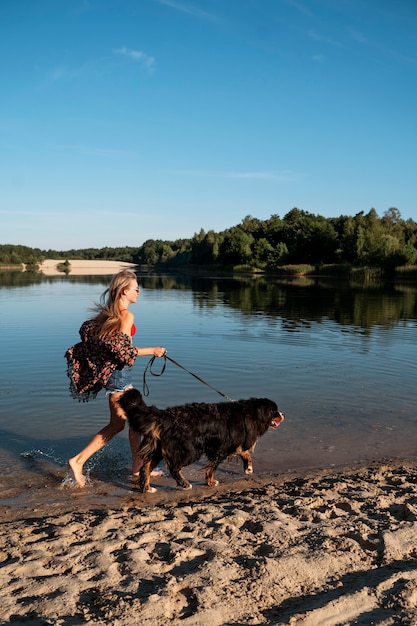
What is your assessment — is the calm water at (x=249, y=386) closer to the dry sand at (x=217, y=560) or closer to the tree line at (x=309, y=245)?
the dry sand at (x=217, y=560)

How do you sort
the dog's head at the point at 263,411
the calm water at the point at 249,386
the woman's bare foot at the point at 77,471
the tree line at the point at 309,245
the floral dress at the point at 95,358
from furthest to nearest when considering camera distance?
the tree line at the point at 309,245
the calm water at the point at 249,386
the dog's head at the point at 263,411
the woman's bare foot at the point at 77,471
the floral dress at the point at 95,358

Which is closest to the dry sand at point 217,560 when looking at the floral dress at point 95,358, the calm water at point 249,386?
the floral dress at point 95,358

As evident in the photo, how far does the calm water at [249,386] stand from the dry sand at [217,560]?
1.44 m

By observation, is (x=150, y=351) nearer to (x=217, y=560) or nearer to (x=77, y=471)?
(x=77, y=471)

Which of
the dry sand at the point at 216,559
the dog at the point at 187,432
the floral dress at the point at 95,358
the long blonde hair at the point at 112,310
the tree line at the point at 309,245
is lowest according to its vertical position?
the dry sand at the point at 216,559

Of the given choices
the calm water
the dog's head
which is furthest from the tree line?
Result: the dog's head

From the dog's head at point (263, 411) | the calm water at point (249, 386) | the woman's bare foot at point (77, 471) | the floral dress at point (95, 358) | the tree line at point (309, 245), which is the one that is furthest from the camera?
the tree line at point (309, 245)

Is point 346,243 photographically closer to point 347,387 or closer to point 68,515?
point 347,387

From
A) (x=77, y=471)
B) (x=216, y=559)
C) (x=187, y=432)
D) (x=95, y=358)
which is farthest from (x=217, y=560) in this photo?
(x=95, y=358)

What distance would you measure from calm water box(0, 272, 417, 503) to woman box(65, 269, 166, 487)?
0.77m

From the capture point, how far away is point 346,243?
9381cm

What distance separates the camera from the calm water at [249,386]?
736cm

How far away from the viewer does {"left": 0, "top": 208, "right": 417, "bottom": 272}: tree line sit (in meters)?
81.0

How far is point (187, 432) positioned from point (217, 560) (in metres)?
2.00
